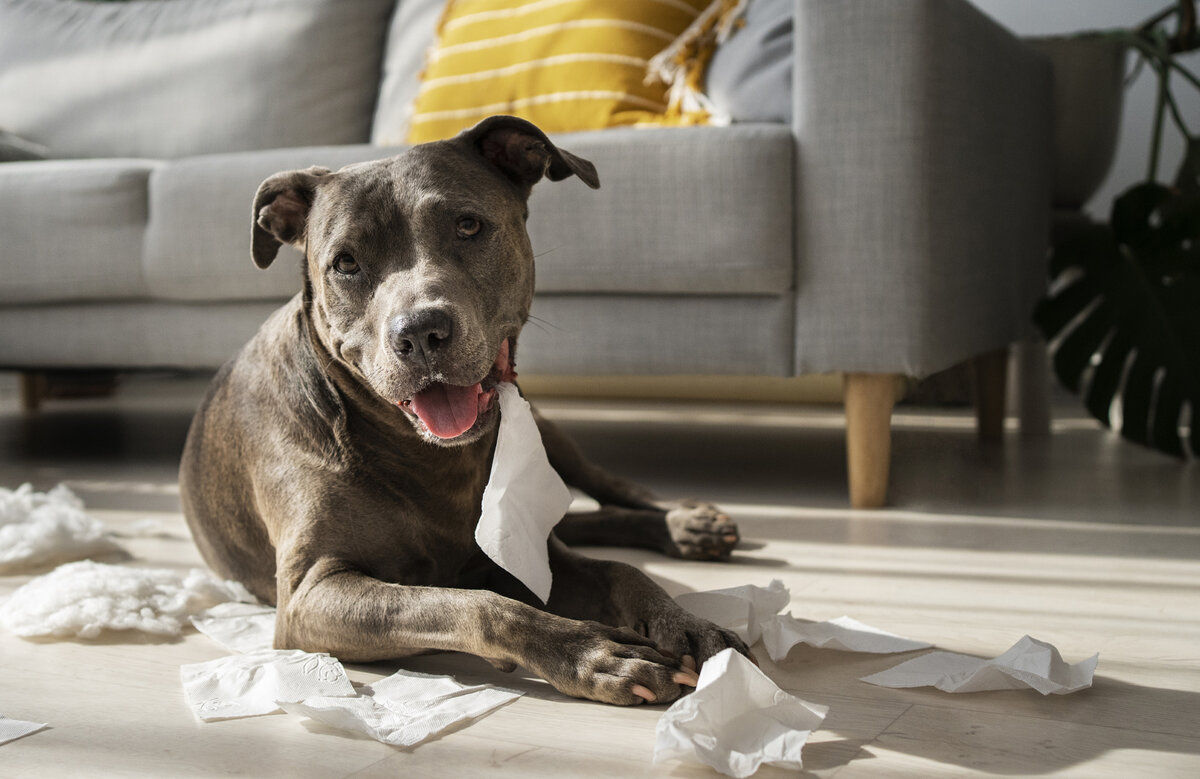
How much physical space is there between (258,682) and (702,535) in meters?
0.90

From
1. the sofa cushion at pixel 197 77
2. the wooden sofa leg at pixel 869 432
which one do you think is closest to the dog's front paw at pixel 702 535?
the wooden sofa leg at pixel 869 432

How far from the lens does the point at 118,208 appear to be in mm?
2965

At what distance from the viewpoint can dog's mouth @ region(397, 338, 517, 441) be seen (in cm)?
147

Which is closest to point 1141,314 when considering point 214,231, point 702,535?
point 702,535

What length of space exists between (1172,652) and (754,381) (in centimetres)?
292

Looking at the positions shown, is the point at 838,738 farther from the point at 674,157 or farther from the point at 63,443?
the point at 63,443

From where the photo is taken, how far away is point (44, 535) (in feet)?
6.96

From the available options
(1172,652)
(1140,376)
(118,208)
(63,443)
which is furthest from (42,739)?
(63,443)

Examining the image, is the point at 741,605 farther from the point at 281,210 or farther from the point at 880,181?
the point at 880,181

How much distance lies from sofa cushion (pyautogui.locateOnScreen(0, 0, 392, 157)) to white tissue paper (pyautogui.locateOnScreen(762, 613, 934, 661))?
9.39 feet

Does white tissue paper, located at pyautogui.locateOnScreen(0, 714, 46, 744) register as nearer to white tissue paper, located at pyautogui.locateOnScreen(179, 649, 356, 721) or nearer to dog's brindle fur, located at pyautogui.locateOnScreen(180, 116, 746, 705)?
white tissue paper, located at pyautogui.locateOnScreen(179, 649, 356, 721)

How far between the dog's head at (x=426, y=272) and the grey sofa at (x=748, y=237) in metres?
0.81

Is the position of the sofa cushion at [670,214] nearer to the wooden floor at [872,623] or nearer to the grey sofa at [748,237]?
the grey sofa at [748,237]

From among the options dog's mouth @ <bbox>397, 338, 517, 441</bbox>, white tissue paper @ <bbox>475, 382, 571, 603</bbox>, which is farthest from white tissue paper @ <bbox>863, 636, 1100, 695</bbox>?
dog's mouth @ <bbox>397, 338, 517, 441</bbox>
